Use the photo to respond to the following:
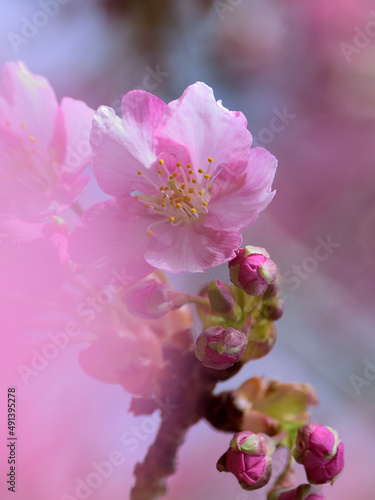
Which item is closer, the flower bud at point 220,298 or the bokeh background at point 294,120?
the flower bud at point 220,298

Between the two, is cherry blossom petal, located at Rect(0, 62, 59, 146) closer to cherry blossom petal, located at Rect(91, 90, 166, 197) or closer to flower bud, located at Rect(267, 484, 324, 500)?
cherry blossom petal, located at Rect(91, 90, 166, 197)

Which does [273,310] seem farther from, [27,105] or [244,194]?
[27,105]

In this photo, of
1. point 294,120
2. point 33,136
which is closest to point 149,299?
point 33,136

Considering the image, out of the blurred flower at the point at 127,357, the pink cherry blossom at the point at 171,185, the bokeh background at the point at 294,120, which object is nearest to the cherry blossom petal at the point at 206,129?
the pink cherry blossom at the point at 171,185

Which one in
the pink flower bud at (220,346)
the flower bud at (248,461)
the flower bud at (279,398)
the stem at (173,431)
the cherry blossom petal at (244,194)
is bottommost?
the stem at (173,431)

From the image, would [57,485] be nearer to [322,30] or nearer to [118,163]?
[118,163]

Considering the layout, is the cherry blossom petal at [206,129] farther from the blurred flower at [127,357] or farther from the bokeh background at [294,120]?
the bokeh background at [294,120]

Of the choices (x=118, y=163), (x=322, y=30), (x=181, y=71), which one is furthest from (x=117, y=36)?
(x=118, y=163)
